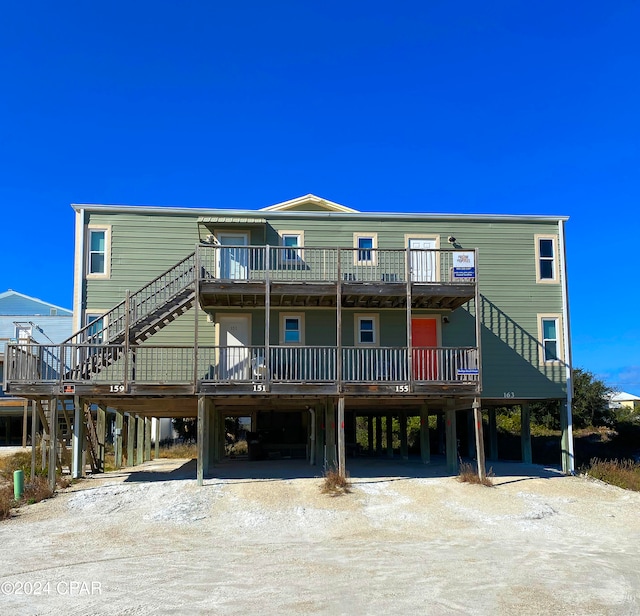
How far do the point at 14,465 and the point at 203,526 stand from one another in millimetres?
14367

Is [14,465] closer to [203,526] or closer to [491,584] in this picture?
[203,526]

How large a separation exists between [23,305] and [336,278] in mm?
42057

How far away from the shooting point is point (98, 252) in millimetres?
25609

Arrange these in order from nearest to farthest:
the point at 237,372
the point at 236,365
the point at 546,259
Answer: the point at 237,372 < the point at 236,365 < the point at 546,259

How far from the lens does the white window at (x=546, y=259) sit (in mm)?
27000

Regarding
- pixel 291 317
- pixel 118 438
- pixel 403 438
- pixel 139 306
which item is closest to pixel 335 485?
pixel 291 317

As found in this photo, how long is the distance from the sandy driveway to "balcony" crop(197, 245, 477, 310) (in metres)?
5.72

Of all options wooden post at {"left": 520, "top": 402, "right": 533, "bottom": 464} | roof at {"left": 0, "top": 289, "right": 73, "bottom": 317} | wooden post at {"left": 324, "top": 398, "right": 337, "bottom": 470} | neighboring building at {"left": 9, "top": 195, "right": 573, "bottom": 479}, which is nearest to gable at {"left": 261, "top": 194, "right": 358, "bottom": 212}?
neighboring building at {"left": 9, "top": 195, "right": 573, "bottom": 479}

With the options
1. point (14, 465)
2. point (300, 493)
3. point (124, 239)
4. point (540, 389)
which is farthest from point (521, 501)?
point (14, 465)

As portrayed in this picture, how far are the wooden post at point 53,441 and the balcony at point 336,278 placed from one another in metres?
5.50

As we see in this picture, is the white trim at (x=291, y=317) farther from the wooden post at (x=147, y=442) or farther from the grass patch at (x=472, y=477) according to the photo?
the wooden post at (x=147, y=442)

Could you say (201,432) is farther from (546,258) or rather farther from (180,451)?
(180,451)

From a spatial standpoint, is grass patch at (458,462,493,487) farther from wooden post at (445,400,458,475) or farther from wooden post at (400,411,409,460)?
wooden post at (400,411,409,460)

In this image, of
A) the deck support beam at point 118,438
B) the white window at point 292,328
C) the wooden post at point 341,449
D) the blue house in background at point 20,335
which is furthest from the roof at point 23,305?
the wooden post at point 341,449
